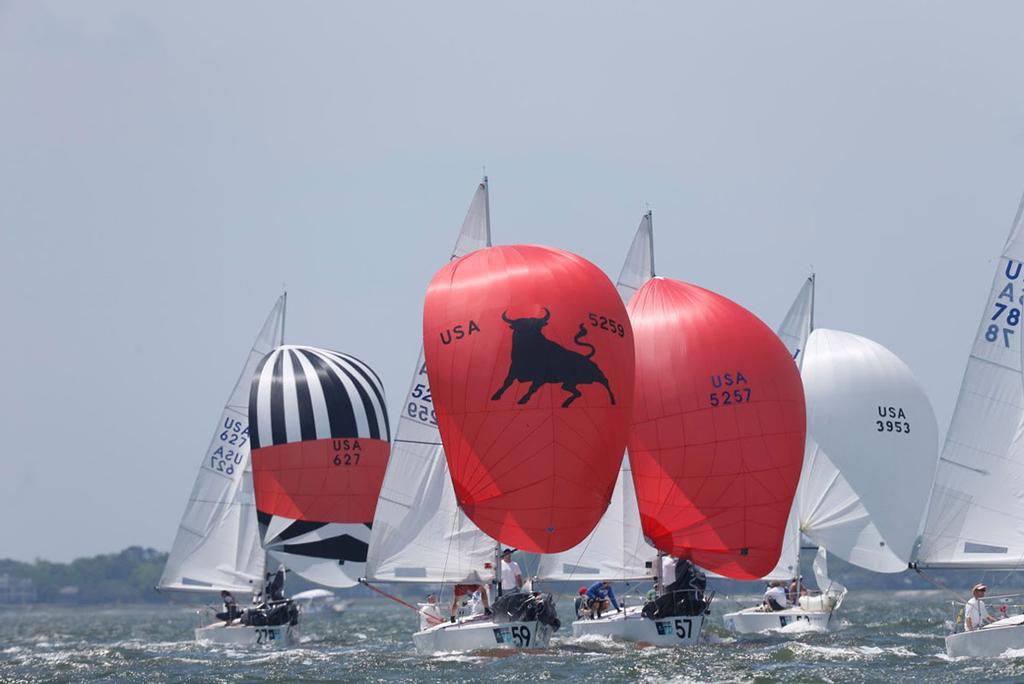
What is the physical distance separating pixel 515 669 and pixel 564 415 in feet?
13.1

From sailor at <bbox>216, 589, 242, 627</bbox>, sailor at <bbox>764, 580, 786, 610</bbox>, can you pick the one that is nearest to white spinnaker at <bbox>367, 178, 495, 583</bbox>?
sailor at <bbox>216, 589, 242, 627</bbox>

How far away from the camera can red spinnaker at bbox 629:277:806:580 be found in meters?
27.0

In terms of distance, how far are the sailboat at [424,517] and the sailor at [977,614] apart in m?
8.06

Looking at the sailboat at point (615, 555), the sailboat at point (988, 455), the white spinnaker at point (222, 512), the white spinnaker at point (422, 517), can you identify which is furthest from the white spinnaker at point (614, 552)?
the white spinnaker at point (222, 512)

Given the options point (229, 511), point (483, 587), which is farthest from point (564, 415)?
point (229, 511)

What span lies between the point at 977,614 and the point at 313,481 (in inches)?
643

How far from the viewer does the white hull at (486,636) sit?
25.5 meters

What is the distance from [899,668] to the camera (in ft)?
76.3

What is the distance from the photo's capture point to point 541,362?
81.8 feet

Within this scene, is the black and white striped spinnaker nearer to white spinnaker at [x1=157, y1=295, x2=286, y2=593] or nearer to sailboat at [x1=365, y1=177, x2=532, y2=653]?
white spinnaker at [x1=157, y1=295, x2=286, y2=593]

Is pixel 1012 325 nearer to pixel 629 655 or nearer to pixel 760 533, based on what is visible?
pixel 760 533

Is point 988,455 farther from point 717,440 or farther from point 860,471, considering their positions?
point 860,471

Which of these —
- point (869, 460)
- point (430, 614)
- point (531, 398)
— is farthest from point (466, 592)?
point (869, 460)

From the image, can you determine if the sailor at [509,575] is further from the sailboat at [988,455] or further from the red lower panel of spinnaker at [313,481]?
the red lower panel of spinnaker at [313,481]
